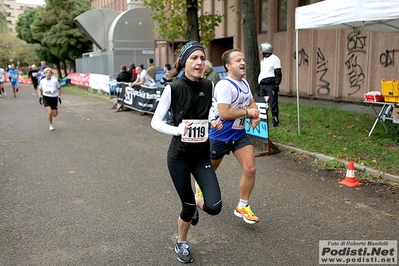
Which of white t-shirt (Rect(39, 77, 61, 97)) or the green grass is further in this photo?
white t-shirt (Rect(39, 77, 61, 97))

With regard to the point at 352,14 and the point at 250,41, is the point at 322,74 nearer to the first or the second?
the point at 250,41

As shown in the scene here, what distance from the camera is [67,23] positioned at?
116 ft

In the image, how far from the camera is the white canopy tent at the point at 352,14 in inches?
267

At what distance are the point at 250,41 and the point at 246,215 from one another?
7311 millimetres

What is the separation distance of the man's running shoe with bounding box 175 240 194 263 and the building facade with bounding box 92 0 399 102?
12.1 meters

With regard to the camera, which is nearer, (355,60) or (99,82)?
(355,60)

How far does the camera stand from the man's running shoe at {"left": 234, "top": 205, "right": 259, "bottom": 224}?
4.62 m

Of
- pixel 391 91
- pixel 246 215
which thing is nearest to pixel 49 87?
pixel 246 215

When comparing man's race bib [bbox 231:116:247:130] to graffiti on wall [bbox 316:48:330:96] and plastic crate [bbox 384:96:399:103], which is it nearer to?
plastic crate [bbox 384:96:399:103]

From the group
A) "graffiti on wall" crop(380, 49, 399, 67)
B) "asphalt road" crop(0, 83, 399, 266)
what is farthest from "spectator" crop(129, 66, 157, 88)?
"graffiti on wall" crop(380, 49, 399, 67)

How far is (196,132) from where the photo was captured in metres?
3.68

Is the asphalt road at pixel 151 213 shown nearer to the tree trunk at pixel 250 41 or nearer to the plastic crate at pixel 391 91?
the plastic crate at pixel 391 91

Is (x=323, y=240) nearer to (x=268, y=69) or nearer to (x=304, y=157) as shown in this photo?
(x=304, y=157)

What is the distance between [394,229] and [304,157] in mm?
3459
